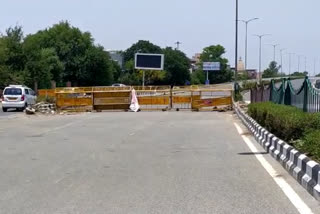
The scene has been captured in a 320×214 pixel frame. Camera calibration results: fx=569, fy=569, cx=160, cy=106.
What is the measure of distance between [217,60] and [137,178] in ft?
525

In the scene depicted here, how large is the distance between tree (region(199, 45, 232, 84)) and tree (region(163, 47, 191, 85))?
19.1 metres

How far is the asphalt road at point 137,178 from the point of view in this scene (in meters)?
7.73

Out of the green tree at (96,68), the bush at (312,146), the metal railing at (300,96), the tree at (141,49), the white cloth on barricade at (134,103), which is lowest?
the white cloth on barricade at (134,103)

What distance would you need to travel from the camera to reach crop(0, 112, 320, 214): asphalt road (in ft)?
25.4

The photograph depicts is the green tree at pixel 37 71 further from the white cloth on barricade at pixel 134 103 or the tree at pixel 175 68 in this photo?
the tree at pixel 175 68

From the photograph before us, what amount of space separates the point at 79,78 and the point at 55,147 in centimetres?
7228

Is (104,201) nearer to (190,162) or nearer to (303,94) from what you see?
(190,162)

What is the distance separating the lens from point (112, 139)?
17953mm

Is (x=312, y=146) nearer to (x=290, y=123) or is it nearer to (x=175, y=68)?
A: (x=290, y=123)

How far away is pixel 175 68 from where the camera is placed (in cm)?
13700

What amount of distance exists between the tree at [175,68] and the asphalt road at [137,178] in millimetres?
116680

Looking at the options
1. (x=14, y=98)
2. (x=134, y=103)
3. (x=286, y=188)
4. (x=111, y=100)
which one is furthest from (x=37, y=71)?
(x=286, y=188)

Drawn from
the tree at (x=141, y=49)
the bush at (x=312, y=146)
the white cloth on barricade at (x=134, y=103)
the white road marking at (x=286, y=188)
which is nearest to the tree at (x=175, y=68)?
the tree at (x=141, y=49)

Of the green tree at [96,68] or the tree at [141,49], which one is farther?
the tree at [141,49]
